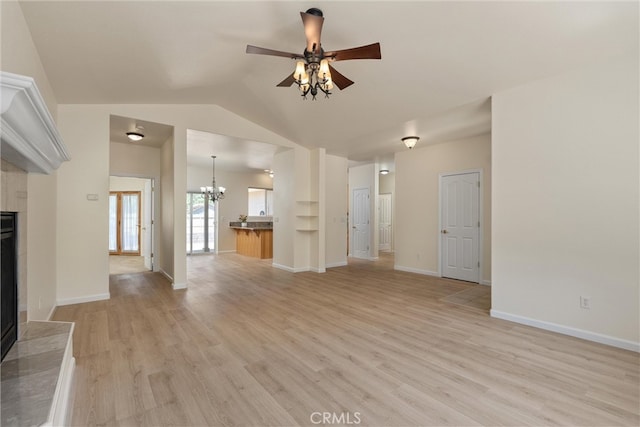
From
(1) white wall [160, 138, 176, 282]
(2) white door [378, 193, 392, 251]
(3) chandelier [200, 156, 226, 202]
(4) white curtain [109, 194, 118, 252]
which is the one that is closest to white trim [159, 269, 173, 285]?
(1) white wall [160, 138, 176, 282]

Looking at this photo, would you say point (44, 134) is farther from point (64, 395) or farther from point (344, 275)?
Answer: point (344, 275)

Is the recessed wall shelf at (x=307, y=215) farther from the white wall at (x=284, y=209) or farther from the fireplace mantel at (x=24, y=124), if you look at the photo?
the fireplace mantel at (x=24, y=124)

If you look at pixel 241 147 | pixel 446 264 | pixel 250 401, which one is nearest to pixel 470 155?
pixel 446 264

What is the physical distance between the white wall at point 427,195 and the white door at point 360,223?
1.84m

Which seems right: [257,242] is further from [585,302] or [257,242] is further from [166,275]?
[585,302]

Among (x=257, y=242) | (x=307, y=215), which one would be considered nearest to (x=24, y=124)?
(x=307, y=215)

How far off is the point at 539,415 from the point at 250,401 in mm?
1826

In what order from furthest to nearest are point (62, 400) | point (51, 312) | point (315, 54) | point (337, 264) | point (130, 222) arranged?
point (130, 222), point (337, 264), point (51, 312), point (315, 54), point (62, 400)

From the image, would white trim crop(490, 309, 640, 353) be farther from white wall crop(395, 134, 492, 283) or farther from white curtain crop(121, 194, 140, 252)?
white curtain crop(121, 194, 140, 252)

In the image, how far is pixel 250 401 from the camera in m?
1.97

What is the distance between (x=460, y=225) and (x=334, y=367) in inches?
170

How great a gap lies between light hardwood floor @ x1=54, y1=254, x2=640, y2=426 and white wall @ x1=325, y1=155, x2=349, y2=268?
118 inches

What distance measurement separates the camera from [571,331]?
3.03m

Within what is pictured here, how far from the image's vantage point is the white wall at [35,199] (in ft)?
6.75
